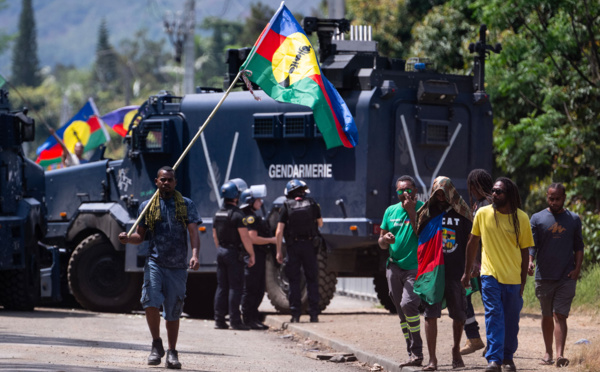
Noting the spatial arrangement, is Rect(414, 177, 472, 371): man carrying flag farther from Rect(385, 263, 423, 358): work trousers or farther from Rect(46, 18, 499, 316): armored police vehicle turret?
Rect(46, 18, 499, 316): armored police vehicle turret

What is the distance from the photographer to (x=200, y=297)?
19.5 metres

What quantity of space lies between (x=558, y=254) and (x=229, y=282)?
572 cm

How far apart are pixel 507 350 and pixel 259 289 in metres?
6.46

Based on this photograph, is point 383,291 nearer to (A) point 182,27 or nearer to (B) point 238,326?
(B) point 238,326

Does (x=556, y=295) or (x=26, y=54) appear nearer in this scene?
(x=556, y=295)

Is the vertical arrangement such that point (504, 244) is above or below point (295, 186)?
below

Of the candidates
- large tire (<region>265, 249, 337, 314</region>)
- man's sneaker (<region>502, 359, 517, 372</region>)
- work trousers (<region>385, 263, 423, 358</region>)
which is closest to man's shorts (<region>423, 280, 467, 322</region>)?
work trousers (<region>385, 263, 423, 358</region>)

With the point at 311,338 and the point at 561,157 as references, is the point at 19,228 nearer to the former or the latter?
the point at 311,338

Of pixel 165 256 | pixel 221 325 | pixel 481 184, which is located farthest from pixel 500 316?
pixel 221 325

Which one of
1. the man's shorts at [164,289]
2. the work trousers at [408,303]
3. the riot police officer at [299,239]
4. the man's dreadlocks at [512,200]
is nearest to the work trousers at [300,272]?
the riot police officer at [299,239]

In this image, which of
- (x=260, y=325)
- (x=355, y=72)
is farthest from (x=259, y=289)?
(x=355, y=72)

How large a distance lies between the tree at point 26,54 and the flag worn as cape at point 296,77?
488 ft

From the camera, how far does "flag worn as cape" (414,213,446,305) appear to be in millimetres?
10383

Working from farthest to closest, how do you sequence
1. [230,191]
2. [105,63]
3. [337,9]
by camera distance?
[105,63] < [337,9] < [230,191]
